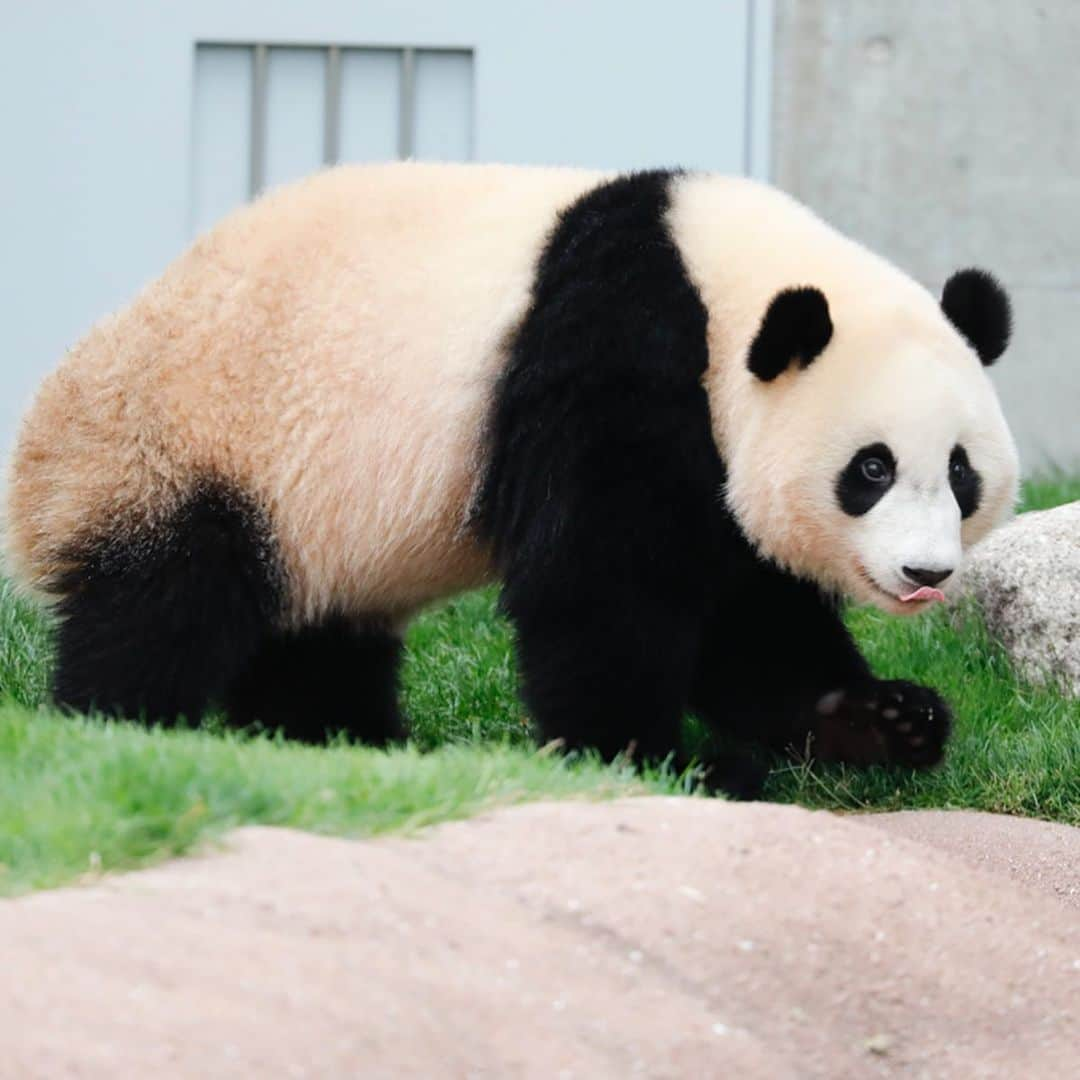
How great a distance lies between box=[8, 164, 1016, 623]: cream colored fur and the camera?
4.47m

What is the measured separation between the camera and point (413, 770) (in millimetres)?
3582

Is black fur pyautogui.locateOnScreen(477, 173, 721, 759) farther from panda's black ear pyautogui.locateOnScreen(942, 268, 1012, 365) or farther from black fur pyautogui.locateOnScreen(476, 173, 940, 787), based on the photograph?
panda's black ear pyautogui.locateOnScreen(942, 268, 1012, 365)

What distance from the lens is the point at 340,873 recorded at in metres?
3.05

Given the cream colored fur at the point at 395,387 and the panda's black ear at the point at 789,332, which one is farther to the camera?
the cream colored fur at the point at 395,387

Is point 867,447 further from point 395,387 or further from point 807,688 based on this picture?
point 395,387

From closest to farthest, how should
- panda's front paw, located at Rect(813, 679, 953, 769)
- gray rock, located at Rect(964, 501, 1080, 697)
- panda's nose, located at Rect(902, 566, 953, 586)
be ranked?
panda's nose, located at Rect(902, 566, 953, 586) < panda's front paw, located at Rect(813, 679, 953, 769) < gray rock, located at Rect(964, 501, 1080, 697)

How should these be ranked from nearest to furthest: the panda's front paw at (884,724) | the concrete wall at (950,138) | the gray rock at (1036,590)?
Answer: the panda's front paw at (884,724)
the gray rock at (1036,590)
the concrete wall at (950,138)

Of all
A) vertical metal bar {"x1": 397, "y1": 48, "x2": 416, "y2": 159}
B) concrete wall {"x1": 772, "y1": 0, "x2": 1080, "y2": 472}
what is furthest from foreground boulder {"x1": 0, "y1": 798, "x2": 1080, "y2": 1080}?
concrete wall {"x1": 772, "y1": 0, "x2": 1080, "y2": 472}

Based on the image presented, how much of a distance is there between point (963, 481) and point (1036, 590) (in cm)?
151

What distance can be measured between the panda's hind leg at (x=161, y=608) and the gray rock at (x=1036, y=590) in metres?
2.40

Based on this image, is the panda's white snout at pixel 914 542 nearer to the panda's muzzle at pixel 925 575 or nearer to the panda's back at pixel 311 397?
the panda's muzzle at pixel 925 575

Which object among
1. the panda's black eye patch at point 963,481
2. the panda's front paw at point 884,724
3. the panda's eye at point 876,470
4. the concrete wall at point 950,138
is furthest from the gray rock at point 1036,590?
the concrete wall at point 950,138

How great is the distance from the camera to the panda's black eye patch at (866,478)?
4375 mm

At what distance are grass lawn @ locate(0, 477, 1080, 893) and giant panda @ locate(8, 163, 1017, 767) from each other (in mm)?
205
